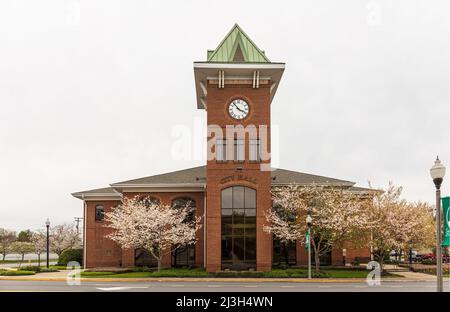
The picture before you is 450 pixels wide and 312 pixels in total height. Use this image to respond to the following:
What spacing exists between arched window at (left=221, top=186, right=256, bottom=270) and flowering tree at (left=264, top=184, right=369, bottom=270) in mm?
1448

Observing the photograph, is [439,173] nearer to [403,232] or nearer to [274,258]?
[403,232]

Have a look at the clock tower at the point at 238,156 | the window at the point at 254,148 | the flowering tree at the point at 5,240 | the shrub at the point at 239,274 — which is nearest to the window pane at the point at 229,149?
the clock tower at the point at 238,156

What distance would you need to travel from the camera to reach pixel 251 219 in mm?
36094

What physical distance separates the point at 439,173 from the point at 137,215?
3166 cm

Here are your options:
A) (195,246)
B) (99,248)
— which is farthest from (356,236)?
(99,248)

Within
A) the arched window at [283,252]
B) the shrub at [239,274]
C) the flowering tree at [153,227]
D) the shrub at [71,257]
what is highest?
the flowering tree at [153,227]

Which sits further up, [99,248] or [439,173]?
[439,173]

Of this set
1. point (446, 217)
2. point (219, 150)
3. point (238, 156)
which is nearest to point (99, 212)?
point (219, 150)

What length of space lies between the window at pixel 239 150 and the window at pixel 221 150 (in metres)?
0.79

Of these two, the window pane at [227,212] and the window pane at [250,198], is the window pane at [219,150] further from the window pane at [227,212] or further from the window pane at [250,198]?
the window pane at [227,212]

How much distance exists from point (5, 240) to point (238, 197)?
54.1m

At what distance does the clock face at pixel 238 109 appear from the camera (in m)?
36.8

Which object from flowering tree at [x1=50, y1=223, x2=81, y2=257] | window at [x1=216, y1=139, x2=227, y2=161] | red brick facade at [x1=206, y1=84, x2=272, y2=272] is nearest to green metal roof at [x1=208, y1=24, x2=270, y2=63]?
red brick facade at [x1=206, y1=84, x2=272, y2=272]

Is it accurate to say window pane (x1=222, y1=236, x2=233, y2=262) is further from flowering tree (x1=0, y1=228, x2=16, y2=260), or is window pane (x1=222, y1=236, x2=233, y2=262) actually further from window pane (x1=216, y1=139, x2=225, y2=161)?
flowering tree (x1=0, y1=228, x2=16, y2=260)
